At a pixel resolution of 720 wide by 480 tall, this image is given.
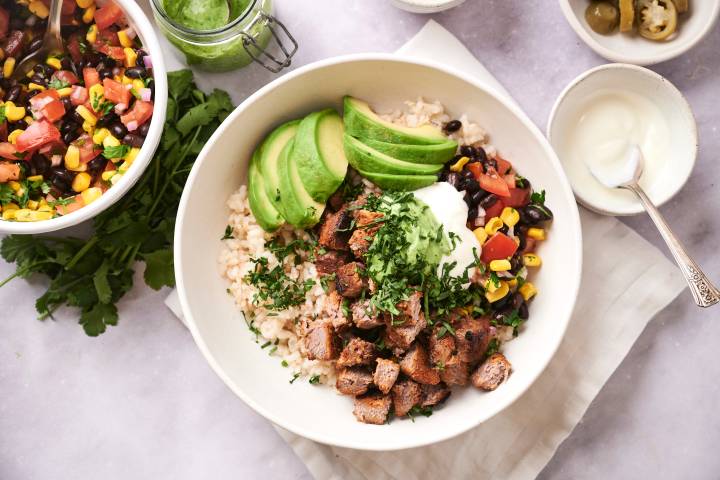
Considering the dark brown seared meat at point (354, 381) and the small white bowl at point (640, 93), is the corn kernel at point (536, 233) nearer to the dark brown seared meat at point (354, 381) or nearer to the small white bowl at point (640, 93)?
the small white bowl at point (640, 93)

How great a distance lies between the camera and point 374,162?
102 inches

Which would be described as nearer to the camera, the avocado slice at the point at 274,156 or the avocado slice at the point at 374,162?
the avocado slice at the point at 374,162

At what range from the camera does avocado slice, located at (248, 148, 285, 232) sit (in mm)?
2691

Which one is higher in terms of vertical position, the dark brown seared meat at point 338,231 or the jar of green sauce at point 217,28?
the jar of green sauce at point 217,28

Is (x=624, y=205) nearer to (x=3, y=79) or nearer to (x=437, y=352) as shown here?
(x=437, y=352)

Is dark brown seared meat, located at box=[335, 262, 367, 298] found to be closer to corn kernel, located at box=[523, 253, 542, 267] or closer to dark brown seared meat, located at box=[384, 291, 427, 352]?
dark brown seared meat, located at box=[384, 291, 427, 352]

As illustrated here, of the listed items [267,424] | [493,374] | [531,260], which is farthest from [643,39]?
[267,424]

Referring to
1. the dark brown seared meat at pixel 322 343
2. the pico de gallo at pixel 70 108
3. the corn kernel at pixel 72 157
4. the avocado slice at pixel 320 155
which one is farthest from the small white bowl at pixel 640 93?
the corn kernel at pixel 72 157

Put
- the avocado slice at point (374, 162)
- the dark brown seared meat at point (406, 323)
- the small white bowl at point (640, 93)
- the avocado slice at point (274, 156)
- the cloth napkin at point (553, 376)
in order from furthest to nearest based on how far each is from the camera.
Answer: the cloth napkin at point (553, 376)
the small white bowl at point (640, 93)
the avocado slice at point (274, 156)
the avocado slice at point (374, 162)
the dark brown seared meat at point (406, 323)

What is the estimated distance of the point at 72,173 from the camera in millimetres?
2775

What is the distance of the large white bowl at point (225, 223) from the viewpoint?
102 inches

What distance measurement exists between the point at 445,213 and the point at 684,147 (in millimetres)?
1340

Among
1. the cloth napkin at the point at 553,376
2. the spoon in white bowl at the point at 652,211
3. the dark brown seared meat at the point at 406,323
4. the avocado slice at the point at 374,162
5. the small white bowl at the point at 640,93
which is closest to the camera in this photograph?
the dark brown seared meat at the point at 406,323

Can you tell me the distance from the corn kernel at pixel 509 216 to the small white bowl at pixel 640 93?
42 cm
